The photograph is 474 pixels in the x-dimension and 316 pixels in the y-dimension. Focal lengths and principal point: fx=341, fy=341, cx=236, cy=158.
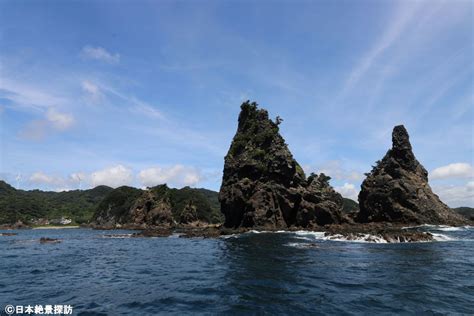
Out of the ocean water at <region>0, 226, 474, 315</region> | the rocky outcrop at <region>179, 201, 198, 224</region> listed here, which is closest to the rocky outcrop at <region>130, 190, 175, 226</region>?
the rocky outcrop at <region>179, 201, 198, 224</region>

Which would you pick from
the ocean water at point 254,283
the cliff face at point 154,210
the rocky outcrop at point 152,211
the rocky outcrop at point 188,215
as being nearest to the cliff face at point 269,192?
the ocean water at point 254,283

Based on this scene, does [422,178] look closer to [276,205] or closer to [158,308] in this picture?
[276,205]

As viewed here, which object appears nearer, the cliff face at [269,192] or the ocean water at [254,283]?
the ocean water at [254,283]

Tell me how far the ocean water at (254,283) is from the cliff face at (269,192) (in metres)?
49.1

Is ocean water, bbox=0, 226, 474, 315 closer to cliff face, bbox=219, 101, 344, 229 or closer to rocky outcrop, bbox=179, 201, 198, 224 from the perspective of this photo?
cliff face, bbox=219, 101, 344, 229

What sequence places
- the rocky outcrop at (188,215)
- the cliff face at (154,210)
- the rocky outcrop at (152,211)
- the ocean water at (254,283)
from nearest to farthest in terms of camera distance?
1. the ocean water at (254,283)
2. the rocky outcrop at (152,211)
3. the cliff face at (154,210)
4. the rocky outcrop at (188,215)

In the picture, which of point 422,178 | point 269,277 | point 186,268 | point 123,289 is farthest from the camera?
point 422,178

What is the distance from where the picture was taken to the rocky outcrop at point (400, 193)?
102875mm

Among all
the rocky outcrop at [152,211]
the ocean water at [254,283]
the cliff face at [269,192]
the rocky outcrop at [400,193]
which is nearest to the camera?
the ocean water at [254,283]

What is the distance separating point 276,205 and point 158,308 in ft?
249

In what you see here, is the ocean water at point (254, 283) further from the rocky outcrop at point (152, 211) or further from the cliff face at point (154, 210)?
the cliff face at point (154, 210)

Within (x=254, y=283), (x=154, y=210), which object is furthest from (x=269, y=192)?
(x=154, y=210)

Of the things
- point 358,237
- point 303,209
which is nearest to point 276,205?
point 303,209

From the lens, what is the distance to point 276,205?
9481cm
